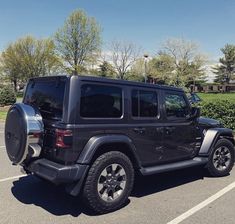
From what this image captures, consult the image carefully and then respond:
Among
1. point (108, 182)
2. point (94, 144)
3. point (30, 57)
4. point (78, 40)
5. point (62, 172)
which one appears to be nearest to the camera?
point (62, 172)

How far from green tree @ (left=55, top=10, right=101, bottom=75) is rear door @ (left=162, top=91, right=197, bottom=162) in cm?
4226

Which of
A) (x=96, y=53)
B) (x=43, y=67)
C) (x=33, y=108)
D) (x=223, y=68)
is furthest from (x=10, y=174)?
(x=223, y=68)

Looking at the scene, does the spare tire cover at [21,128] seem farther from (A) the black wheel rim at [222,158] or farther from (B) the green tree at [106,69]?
(B) the green tree at [106,69]

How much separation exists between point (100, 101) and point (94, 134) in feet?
1.64

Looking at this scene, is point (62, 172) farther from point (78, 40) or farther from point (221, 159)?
point (78, 40)

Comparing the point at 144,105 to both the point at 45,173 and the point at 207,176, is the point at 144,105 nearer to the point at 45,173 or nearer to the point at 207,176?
the point at 45,173

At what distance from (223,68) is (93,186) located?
88754 mm

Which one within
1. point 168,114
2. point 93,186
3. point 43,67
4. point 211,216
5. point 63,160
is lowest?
point 211,216

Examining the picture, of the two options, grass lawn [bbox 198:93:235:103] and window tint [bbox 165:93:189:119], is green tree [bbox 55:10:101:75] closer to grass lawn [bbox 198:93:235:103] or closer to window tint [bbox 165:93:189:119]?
grass lawn [bbox 198:93:235:103]

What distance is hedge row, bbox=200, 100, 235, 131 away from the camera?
1066cm

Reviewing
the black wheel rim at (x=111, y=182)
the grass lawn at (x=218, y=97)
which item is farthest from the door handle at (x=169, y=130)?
the grass lawn at (x=218, y=97)

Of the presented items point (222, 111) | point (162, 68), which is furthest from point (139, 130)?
point (162, 68)

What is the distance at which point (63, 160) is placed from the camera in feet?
14.6

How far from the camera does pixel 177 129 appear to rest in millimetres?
5797
